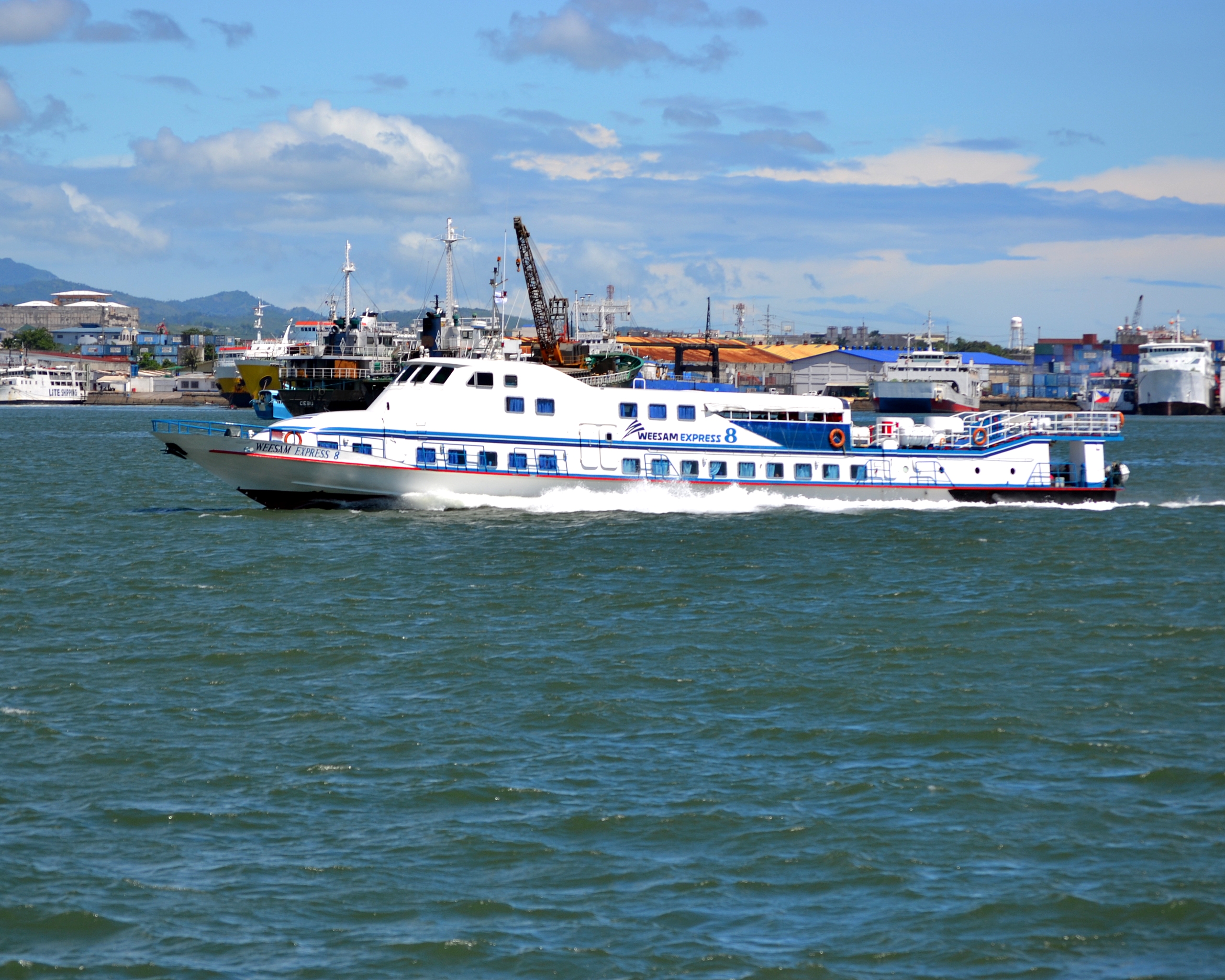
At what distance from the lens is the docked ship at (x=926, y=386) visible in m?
169

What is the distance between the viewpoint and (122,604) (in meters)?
29.4

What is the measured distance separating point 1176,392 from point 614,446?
167 meters

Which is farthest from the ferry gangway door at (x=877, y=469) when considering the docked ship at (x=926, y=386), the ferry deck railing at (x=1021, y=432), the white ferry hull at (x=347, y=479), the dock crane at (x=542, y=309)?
the docked ship at (x=926, y=386)

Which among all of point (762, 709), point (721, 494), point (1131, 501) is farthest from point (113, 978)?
point (1131, 501)

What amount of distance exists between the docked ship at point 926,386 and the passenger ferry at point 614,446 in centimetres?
12050

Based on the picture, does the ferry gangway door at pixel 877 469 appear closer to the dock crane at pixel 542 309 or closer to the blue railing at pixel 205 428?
the blue railing at pixel 205 428

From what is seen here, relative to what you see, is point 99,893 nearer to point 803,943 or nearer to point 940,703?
point 803,943

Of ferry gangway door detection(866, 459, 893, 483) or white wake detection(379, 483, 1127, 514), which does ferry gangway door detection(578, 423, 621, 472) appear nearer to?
white wake detection(379, 483, 1127, 514)

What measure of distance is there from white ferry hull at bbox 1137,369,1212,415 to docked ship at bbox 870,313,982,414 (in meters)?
33.6

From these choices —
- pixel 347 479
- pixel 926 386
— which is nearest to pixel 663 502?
pixel 347 479

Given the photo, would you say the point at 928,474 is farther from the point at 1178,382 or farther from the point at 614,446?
the point at 1178,382

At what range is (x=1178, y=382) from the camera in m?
190

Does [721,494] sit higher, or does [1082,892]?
[721,494]

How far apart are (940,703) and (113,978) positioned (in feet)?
45.3
